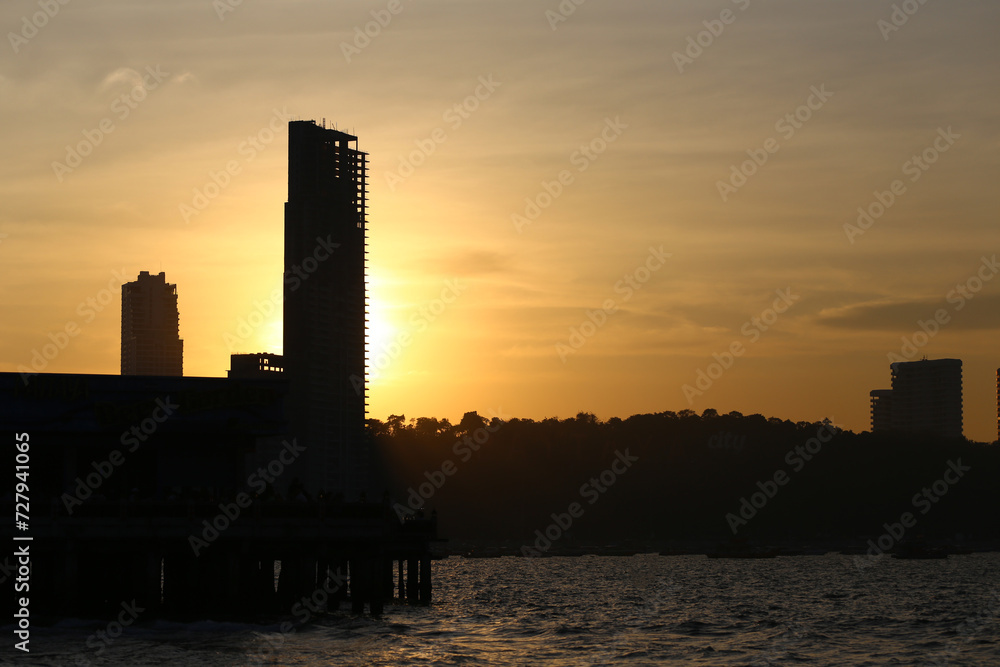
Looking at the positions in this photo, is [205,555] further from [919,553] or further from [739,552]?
[919,553]

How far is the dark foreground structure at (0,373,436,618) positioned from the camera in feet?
167

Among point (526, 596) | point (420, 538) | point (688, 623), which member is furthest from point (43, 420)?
point (526, 596)

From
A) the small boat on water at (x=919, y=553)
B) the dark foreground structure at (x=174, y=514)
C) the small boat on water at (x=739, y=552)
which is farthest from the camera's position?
the small boat on water at (x=739, y=552)

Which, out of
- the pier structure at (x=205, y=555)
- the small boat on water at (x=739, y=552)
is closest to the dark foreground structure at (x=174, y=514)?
the pier structure at (x=205, y=555)

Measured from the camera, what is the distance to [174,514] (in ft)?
169

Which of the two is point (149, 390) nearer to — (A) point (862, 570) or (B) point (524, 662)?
(B) point (524, 662)

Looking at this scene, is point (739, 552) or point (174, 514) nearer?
point (174, 514)

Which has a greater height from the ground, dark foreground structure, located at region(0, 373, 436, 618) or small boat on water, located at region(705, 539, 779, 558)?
dark foreground structure, located at region(0, 373, 436, 618)

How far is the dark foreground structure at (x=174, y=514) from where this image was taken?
5100cm

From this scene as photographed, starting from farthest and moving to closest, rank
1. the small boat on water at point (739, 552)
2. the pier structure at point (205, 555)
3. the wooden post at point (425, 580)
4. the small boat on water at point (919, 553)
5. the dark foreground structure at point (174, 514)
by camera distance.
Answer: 1. the small boat on water at point (739, 552)
2. the small boat on water at point (919, 553)
3. the wooden post at point (425, 580)
4. the dark foreground structure at point (174, 514)
5. the pier structure at point (205, 555)

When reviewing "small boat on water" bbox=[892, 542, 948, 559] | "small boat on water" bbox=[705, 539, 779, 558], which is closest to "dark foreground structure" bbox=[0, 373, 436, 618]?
"small boat on water" bbox=[705, 539, 779, 558]

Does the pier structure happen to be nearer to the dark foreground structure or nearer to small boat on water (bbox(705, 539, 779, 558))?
the dark foreground structure

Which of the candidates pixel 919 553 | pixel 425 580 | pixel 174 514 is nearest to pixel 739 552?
pixel 919 553

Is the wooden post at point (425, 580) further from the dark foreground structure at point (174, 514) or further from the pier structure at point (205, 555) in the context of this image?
the pier structure at point (205, 555)
